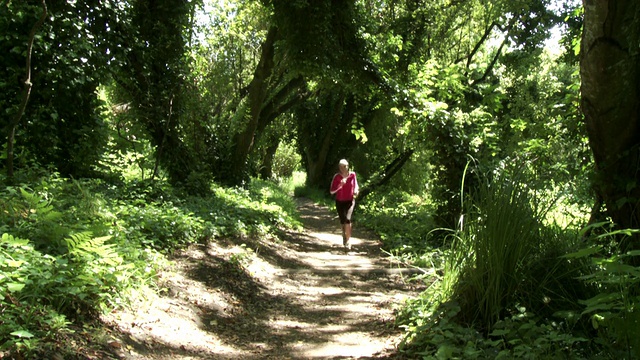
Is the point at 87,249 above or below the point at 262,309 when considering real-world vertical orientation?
above

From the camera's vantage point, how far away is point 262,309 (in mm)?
6660

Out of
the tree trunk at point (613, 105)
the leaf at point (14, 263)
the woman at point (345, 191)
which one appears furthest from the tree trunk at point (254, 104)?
the leaf at point (14, 263)

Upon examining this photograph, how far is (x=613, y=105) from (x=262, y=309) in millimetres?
4764

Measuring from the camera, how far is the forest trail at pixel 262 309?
4.78m

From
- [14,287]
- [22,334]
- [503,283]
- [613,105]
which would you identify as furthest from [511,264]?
[14,287]

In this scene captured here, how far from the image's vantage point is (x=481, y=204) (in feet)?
16.2

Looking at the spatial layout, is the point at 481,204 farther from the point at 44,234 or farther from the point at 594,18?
the point at 44,234

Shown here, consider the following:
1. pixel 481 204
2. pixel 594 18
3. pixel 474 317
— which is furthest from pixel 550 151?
pixel 474 317

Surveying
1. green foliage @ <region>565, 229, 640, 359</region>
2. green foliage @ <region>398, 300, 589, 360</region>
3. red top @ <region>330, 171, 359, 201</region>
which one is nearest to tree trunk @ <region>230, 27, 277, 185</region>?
red top @ <region>330, 171, 359, 201</region>

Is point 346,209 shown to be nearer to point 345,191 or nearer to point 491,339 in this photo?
point 345,191

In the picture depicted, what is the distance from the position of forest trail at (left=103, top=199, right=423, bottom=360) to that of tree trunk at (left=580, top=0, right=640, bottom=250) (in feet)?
9.01

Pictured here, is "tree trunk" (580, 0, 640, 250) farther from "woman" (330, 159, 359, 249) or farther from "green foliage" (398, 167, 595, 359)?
"woman" (330, 159, 359, 249)

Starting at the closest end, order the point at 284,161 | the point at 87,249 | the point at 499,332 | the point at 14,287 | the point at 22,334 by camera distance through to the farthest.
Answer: the point at 22,334 < the point at 14,287 < the point at 499,332 < the point at 87,249 < the point at 284,161

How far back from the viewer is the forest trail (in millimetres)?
4781
